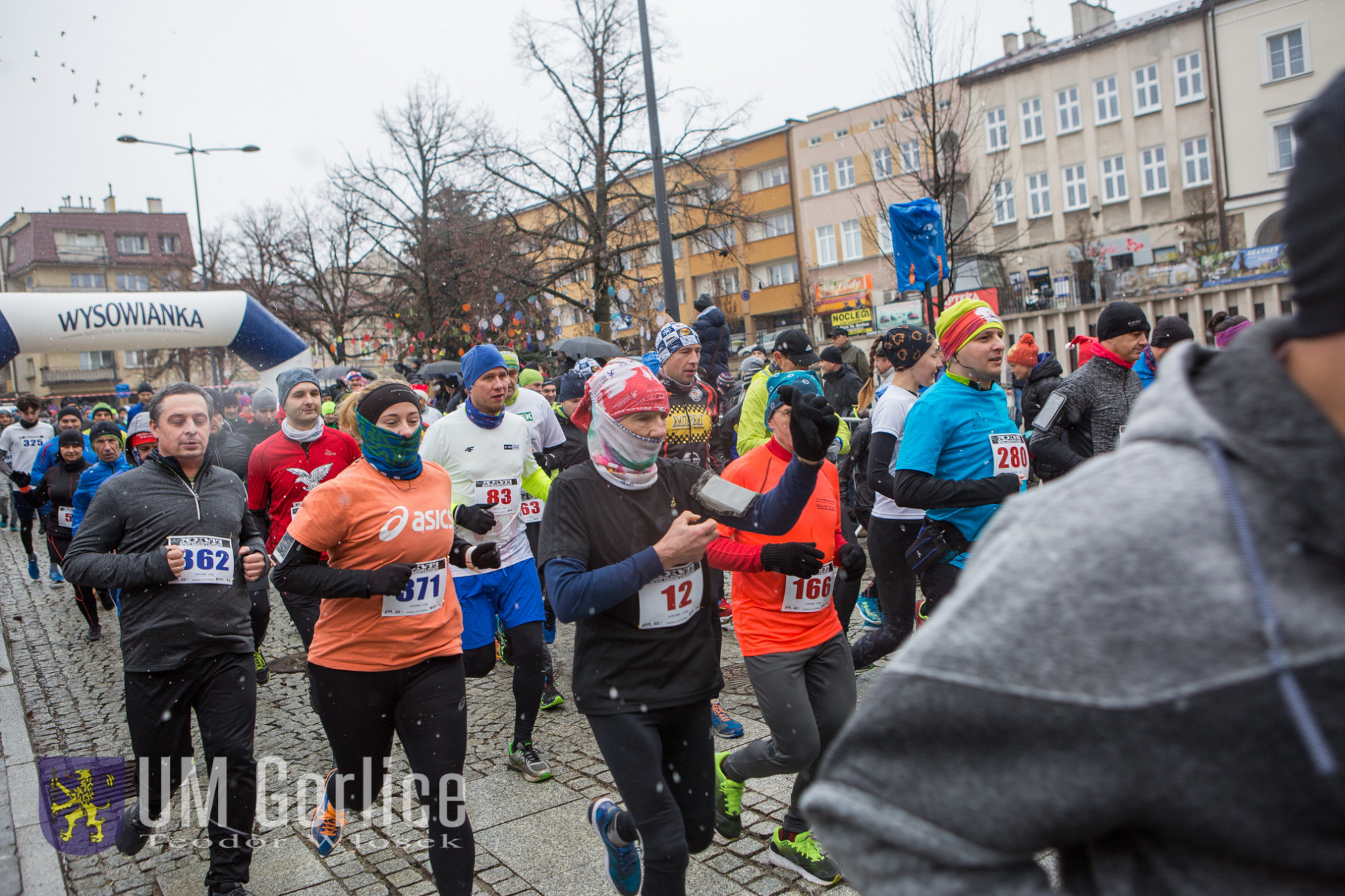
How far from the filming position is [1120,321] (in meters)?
5.72

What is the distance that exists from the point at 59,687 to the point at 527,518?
436cm

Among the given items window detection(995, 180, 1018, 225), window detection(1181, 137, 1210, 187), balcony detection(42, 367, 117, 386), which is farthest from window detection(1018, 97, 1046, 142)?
balcony detection(42, 367, 117, 386)

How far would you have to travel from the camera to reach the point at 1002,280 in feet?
127

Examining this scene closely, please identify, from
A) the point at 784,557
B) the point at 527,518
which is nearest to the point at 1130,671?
the point at 784,557

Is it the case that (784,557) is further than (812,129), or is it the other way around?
(812,129)

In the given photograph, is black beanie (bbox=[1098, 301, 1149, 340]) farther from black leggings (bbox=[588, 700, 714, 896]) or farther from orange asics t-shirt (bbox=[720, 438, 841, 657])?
black leggings (bbox=[588, 700, 714, 896])

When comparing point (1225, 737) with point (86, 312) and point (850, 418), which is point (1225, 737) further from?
point (86, 312)

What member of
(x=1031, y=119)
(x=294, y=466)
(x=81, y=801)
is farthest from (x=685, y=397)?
(x=1031, y=119)

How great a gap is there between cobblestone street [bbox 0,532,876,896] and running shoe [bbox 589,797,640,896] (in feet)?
1.28

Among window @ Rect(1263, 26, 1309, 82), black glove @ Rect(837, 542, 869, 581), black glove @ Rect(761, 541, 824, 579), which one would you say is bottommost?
black glove @ Rect(837, 542, 869, 581)

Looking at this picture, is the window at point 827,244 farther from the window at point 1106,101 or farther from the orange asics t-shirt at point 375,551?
the orange asics t-shirt at point 375,551

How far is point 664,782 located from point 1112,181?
143 feet

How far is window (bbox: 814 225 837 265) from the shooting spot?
50.0 metres

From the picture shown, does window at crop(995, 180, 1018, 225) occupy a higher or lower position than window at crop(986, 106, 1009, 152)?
lower
